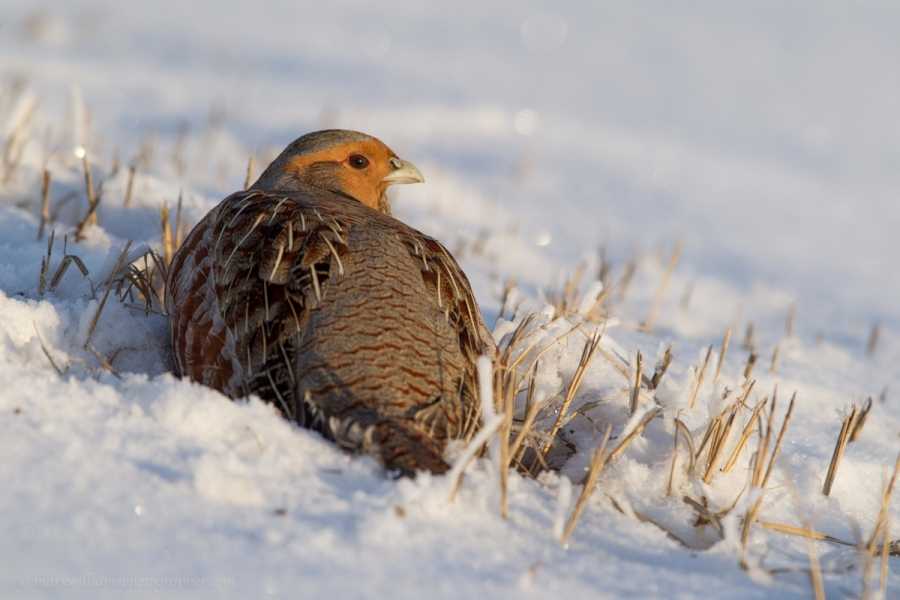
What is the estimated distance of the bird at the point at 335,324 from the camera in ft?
7.49

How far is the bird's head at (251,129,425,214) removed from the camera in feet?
11.9

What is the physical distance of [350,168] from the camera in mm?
3691

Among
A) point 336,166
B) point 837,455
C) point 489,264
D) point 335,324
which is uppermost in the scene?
point 336,166

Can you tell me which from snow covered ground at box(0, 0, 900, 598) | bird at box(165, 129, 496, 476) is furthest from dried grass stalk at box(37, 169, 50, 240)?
bird at box(165, 129, 496, 476)

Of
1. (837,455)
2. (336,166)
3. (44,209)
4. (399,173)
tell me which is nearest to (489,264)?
(399,173)

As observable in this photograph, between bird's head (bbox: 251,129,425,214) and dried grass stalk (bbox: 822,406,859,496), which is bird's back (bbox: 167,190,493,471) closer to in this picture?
bird's head (bbox: 251,129,425,214)

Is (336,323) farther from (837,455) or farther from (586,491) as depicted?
(837,455)

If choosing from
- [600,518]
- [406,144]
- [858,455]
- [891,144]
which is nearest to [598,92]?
[891,144]

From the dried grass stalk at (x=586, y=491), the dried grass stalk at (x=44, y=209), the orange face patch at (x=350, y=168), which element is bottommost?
the dried grass stalk at (x=44, y=209)

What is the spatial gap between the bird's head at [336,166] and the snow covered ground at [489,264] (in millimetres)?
669

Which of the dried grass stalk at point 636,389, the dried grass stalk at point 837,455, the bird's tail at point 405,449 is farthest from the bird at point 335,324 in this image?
the dried grass stalk at point 837,455

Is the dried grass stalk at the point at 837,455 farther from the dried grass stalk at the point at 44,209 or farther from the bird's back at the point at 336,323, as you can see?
the dried grass stalk at the point at 44,209

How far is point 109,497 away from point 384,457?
548mm

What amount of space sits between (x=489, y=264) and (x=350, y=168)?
1.94m
